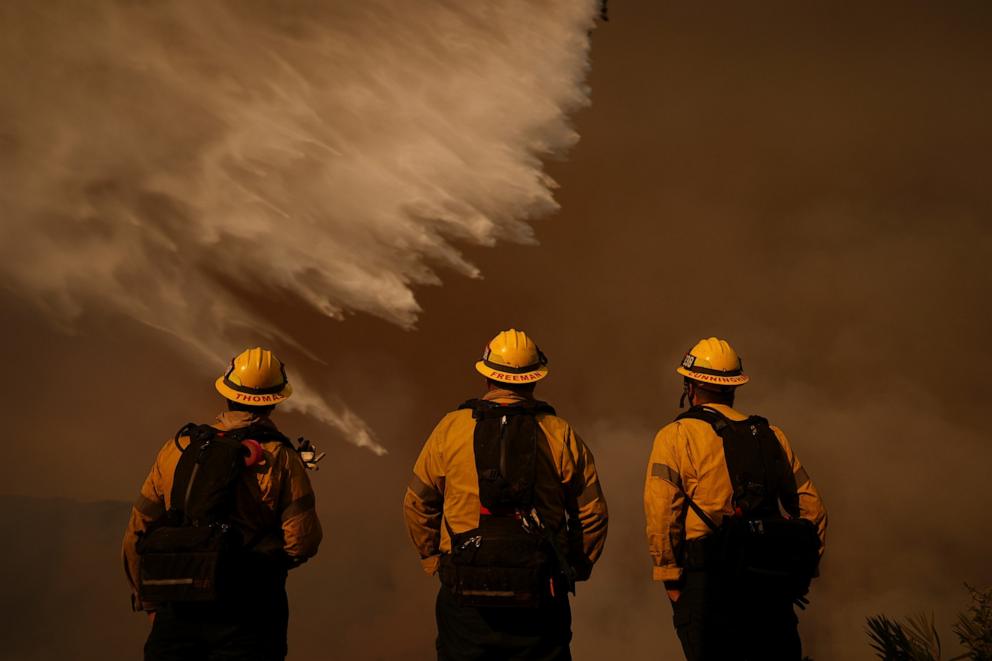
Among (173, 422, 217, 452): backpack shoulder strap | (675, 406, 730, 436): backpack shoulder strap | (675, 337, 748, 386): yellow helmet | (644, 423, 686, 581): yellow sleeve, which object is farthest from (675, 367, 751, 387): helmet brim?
(173, 422, 217, 452): backpack shoulder strap

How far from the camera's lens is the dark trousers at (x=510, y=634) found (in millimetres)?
4172

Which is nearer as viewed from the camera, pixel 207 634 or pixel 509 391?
pixel 207 634

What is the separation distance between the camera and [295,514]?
4500mm

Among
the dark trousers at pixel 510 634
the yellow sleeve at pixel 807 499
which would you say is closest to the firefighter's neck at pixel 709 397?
the yellow sleeve at pixel 807 499

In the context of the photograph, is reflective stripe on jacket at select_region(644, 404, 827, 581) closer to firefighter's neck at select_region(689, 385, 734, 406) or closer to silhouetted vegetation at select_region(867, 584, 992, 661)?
firefighter's neck at select_region(689, 385, 734, 406)

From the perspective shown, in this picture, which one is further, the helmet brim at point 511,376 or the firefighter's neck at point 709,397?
the firefighter's neck at point 709,397

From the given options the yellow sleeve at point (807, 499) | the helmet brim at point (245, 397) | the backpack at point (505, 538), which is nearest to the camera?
the backpack at point (505, 538)

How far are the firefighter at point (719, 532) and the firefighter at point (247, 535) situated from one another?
72.6 inches

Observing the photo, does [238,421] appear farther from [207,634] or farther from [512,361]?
[512,361]

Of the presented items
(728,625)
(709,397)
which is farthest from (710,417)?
(728,625)

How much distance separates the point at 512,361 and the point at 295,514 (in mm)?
1346

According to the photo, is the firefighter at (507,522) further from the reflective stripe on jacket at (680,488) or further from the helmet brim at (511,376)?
the reflective stripe on jacket at (680,488)

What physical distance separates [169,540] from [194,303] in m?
7.72

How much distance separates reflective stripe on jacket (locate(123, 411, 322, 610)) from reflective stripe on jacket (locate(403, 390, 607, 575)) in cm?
54
